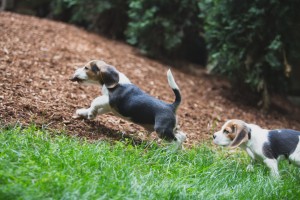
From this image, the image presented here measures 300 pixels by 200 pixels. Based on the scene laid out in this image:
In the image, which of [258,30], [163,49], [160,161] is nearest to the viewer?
[160,161]

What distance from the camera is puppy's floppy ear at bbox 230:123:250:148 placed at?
4.92 m

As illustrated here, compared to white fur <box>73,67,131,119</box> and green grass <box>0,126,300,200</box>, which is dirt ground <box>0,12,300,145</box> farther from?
green grass <box>0,126,300,200</box>

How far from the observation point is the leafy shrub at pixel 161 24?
9.44 metres

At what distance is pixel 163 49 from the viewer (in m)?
10.1

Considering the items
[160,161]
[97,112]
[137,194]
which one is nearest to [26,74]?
[97,112]

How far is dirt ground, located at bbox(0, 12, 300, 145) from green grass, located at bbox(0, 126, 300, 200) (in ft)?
1.62

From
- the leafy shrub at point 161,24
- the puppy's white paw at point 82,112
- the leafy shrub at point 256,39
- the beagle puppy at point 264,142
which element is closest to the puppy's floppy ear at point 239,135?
the beagle puppy at point 264,142

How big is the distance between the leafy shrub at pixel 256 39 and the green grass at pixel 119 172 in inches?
126

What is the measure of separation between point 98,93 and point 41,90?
1.03 metres

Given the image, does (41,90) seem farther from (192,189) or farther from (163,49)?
(163,49)

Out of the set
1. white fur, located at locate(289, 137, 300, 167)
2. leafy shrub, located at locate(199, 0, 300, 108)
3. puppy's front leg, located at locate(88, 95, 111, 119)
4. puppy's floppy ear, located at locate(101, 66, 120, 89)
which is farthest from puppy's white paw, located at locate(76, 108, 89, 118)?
leafy shrub, located at locate(199, 0, 300, 108)

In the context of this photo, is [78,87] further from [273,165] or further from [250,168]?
[273,165]

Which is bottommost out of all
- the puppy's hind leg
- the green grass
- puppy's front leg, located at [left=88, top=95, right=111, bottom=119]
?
the green grass

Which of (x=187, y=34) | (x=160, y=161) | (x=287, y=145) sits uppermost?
(x=187, y=34)
